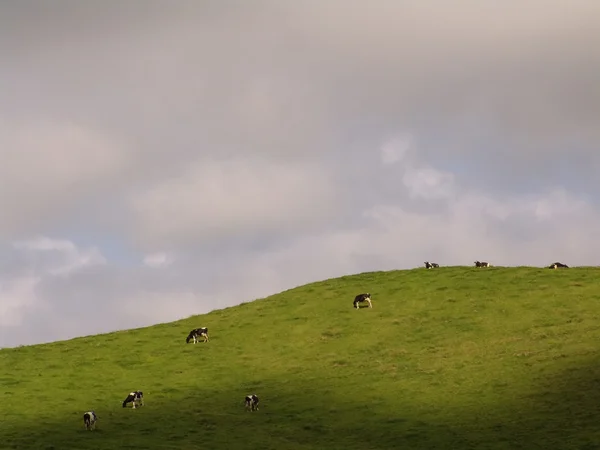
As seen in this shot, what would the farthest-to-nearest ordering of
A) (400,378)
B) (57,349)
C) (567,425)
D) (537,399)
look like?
(57,349)
(400,378)
(537,399)
(567,425)

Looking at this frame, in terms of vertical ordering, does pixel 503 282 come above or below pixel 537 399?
above

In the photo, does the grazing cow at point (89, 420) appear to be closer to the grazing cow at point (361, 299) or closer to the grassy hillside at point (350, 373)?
the grassy hillside at point (350, 373)

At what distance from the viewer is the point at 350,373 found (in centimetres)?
6278

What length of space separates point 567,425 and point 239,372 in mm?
22789

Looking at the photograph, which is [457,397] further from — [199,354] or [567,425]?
[199,354]

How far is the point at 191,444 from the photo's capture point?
165 ft

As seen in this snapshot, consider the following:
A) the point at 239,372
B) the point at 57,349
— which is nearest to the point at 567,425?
the point at 239,372

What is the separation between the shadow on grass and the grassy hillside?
122 mm

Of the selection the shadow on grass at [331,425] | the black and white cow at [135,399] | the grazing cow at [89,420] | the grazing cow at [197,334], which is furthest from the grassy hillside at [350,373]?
the grazing cow at [197,334]

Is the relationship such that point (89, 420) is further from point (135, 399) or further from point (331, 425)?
point (331, 425)

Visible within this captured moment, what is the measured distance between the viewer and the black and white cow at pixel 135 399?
192ft

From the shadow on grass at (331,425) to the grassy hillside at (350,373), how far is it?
0.40ft

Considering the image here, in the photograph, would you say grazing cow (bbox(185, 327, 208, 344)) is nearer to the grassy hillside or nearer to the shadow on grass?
the grassy hillside

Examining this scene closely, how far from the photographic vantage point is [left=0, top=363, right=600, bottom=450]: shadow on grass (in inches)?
1954
